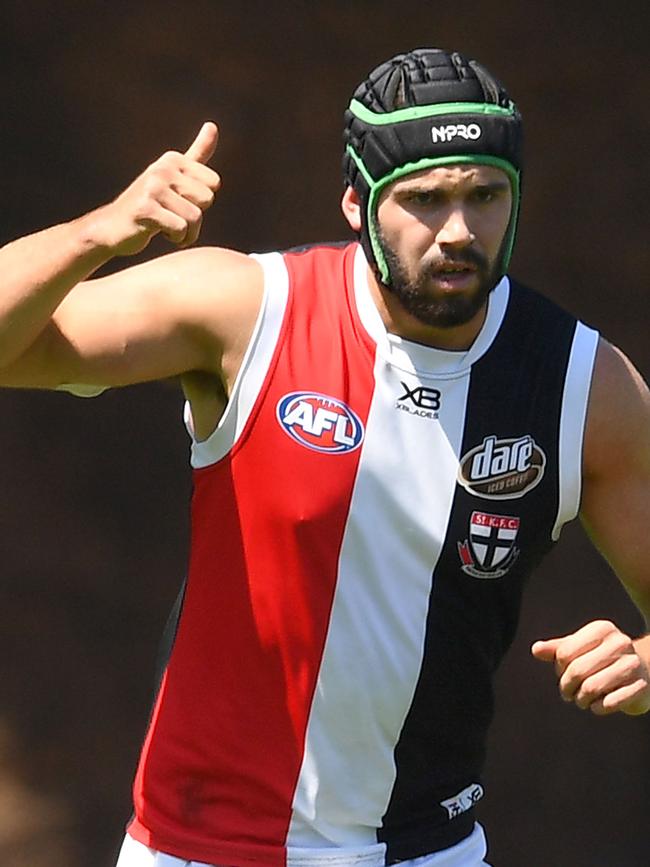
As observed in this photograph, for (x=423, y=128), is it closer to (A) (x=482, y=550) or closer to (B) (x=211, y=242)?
(A) (x=482, y=550)

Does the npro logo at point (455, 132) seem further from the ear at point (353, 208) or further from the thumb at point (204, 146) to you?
the thumb at point (204, 146)

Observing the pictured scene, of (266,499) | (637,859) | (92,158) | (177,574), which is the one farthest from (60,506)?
(266,499)

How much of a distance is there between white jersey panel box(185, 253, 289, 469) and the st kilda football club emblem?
449 mm

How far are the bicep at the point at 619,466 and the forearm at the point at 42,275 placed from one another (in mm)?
970

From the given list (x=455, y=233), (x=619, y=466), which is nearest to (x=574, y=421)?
(x=619, y=466)

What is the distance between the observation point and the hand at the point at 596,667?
3.38 meters

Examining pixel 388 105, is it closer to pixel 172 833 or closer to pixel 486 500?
pixel 486 500

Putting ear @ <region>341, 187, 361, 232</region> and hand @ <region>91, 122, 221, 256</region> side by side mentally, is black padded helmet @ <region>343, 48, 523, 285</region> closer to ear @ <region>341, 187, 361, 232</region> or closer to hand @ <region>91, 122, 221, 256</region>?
ear @ <region>341, 187, 361, 232</region>

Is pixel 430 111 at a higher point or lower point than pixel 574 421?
higher

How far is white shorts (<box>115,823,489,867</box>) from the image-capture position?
373 cm

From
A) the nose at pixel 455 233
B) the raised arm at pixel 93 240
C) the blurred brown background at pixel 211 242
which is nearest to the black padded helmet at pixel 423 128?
the nose at pixel 455 233

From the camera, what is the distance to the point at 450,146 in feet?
11.8

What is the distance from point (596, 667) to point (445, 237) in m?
0.76

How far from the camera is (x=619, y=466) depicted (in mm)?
3811
